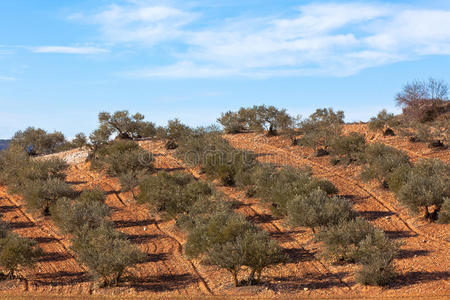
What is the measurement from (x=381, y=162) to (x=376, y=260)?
42.9 ft

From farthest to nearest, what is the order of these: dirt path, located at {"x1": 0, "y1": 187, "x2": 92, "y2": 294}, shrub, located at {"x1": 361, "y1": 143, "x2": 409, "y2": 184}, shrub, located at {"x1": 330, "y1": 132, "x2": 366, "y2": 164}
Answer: shrub, located at {"x1": 330, "y1": 132, "x2": 366, "y2": 164}
shrub, located at {"x1": 361, "y1": 143, "x2": 409, "y2": 184}
dirt path, located at {"x1": 0, "y1": 187, "x2": 92, "y2": 294}

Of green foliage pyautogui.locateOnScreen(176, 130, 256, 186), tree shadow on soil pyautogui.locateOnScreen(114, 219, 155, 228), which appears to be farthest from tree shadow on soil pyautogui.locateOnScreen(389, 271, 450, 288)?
tree shadow on soil pyautogui.locateOnScreen(114, 219, 155, 228)

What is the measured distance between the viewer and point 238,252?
55.8ft

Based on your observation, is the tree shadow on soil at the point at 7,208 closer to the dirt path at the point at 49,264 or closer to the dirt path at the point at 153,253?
the dirt path at the point at 49,264

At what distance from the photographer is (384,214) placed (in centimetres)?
2428

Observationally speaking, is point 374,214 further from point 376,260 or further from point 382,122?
point 382,122

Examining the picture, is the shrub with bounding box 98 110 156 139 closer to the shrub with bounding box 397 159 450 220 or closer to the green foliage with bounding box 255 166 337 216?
the green foliage with bounding box 255 166 337 216

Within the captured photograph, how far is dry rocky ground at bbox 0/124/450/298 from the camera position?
1670 centimetres

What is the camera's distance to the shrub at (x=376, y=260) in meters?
16.3

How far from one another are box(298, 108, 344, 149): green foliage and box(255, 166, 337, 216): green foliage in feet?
26.7

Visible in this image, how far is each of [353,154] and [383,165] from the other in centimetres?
462

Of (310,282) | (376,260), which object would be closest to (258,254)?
(310,282)

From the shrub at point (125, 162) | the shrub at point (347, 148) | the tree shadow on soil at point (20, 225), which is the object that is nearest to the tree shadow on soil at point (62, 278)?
the tree shadow on soil at point (20, 225)

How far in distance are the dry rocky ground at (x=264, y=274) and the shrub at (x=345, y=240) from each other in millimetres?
481
